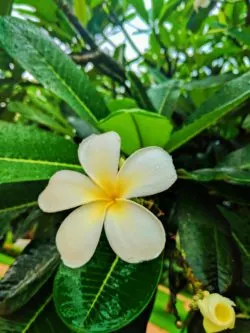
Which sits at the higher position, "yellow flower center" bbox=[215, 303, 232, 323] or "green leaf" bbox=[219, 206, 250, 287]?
"yellow flower center" bbox=[215, 303, 232, 323]

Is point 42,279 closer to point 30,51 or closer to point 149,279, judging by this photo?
point 149,279

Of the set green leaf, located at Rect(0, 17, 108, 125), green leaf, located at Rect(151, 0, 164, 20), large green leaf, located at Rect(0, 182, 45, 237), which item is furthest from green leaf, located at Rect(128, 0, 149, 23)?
large green leaf, located at Rect(0, 182, 45, 237)

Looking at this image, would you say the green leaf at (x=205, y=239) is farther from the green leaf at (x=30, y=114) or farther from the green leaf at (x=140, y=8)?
the green leaf at (x=140, y=8)

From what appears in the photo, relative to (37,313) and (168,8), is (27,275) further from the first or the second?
(168,8)

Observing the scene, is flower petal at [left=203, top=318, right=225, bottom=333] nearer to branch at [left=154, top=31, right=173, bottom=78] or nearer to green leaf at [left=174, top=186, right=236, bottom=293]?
green leaf at [left=174, top=186, right=236, bottom=293]

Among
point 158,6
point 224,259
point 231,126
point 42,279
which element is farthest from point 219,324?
point 158,6

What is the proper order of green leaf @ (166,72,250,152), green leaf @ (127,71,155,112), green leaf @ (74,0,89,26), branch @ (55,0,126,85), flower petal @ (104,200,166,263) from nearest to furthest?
flower petal @ (104,200,166,263)
green leaf @ (166,72,250,152)
green leaf @ (127,71,155,112)
branch @ (55,0,126,85)
green leaf @ (74,0,89,26)

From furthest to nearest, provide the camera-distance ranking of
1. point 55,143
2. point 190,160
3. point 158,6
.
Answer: point 158,6 < point 190,160 < point 55,143
